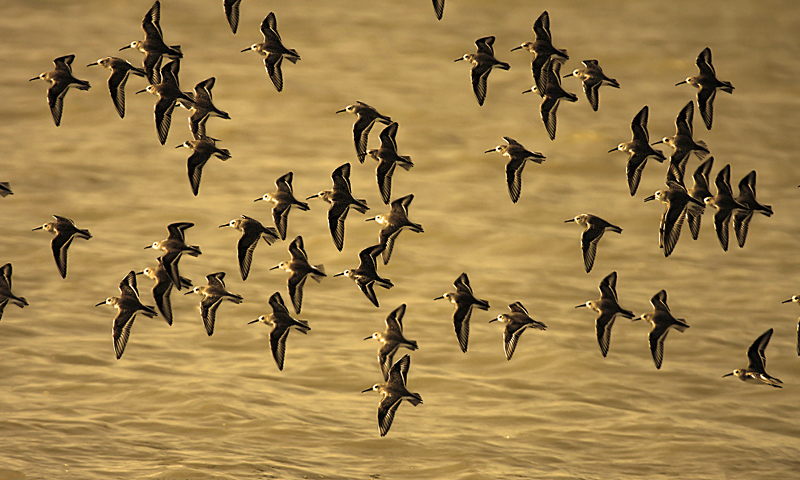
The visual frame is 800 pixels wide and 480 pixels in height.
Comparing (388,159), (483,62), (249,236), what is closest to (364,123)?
(388,159)

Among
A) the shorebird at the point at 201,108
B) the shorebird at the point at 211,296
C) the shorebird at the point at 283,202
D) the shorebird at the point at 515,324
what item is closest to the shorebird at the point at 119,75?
the shorebird at the point at 201,108

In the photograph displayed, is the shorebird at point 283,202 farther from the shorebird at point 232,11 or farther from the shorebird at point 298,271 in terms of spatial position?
the shorebird at point 232,11

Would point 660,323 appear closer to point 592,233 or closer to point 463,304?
point 592,233

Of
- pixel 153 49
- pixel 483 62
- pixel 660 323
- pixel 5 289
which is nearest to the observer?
pixel 5 289

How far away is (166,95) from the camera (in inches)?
609

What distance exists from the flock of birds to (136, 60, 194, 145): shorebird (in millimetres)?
15

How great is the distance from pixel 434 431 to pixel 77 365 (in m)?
8.30

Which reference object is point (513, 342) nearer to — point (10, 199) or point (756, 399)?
point (756, 399)

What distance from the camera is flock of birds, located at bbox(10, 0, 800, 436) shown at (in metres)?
14.8

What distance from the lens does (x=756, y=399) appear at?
2439 cm

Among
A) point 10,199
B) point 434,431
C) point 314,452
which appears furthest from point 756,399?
point 10,199

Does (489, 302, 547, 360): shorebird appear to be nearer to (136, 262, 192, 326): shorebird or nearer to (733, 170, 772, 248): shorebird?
(733, 170, 772, 248): shorebird

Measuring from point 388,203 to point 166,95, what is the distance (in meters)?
3.61

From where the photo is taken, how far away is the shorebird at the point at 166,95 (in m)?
15.2
